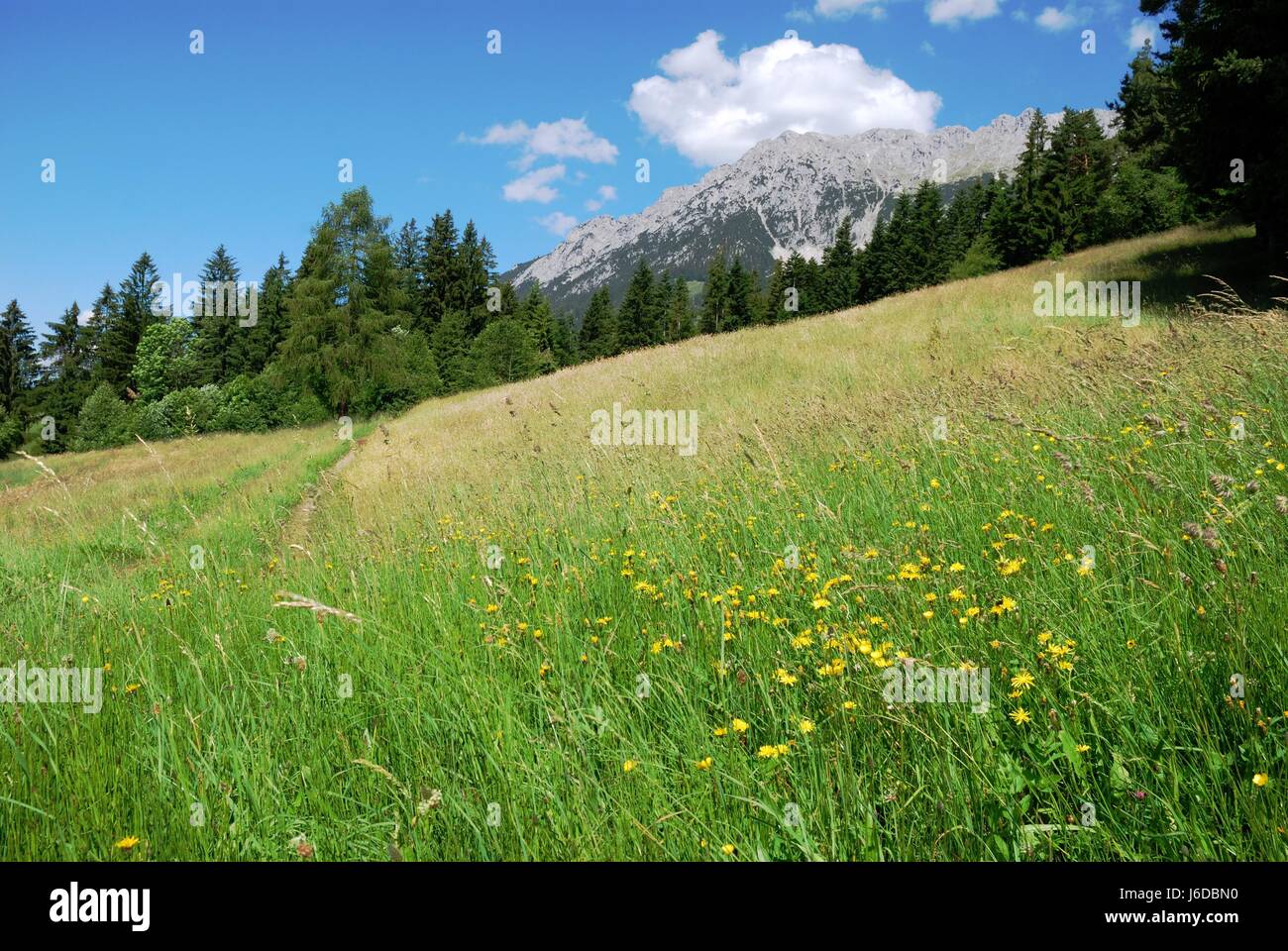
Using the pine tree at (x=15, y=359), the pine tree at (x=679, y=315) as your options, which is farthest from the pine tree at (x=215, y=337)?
the pine tree at (x=679, y=315)

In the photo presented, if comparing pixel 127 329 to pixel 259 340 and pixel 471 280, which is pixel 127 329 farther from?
pixel 471 280

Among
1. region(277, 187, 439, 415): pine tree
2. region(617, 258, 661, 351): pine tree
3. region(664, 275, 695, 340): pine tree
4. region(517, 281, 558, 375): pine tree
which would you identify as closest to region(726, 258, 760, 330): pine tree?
region(664, 275, 695, 340): pine tree

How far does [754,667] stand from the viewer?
2.39m

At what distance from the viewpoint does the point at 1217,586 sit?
7.26 feet

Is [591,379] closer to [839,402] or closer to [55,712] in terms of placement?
[839,402]

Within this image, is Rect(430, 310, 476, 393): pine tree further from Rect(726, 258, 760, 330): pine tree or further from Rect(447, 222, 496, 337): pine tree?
Rect(726, 258, 760, 330): pine tree

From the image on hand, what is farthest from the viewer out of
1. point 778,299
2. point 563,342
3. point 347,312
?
point 563,342

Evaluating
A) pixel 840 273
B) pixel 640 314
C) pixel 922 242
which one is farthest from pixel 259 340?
pixel 922 242

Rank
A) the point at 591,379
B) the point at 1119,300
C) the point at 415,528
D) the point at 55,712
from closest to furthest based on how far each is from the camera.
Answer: the point at 55,712 → the point at 415,528 → the point at 1119,300 → the point at 591,379

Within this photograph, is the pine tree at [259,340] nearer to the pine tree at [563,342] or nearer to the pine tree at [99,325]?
the pine tree at [99,325]

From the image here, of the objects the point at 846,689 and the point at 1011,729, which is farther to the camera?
the point at 846,689

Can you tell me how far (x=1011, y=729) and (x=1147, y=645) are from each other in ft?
1.73

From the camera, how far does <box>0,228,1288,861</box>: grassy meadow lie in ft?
5.63
